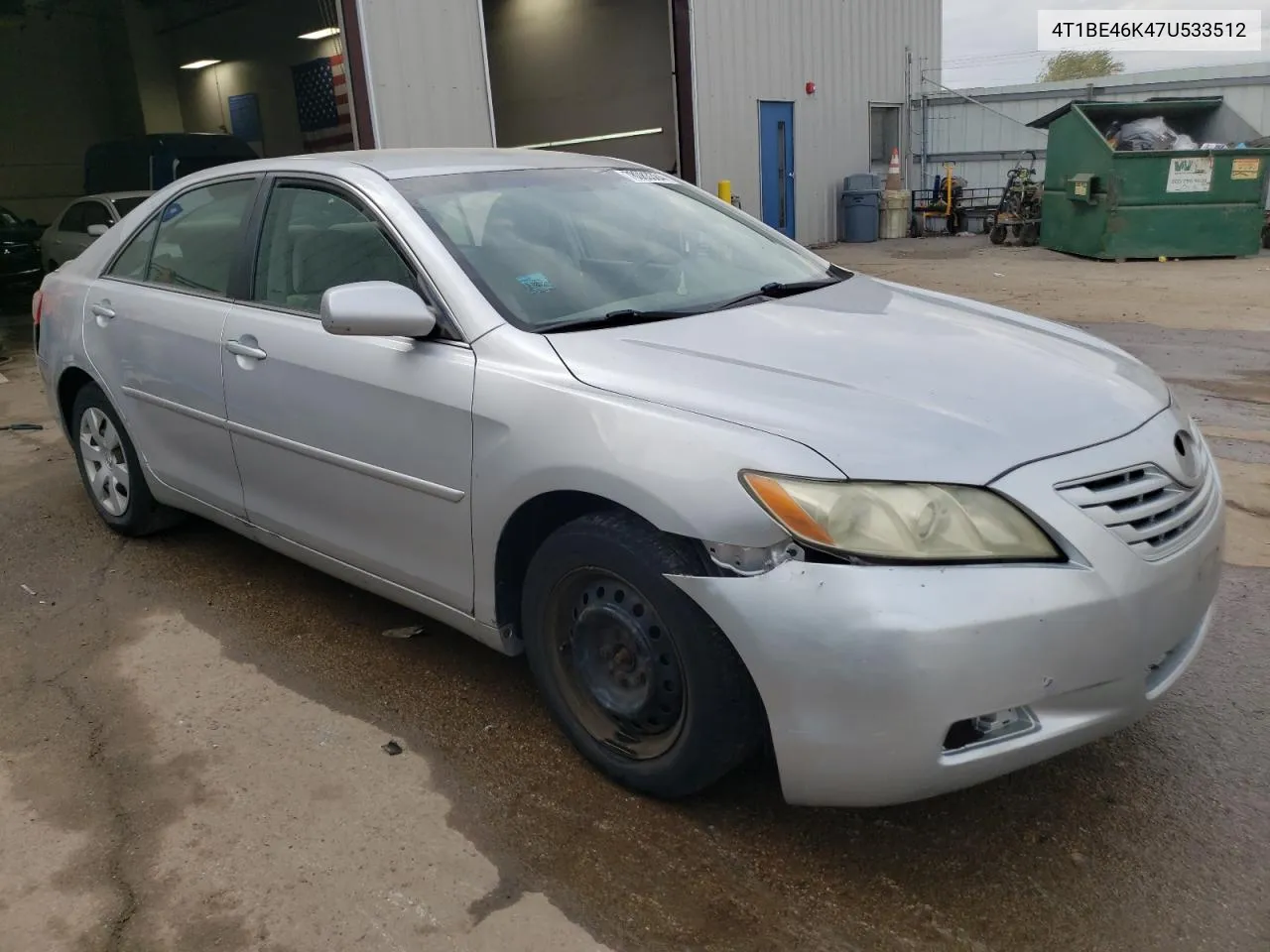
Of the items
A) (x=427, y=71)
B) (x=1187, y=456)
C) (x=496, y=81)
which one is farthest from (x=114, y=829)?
(x=496, y=81)

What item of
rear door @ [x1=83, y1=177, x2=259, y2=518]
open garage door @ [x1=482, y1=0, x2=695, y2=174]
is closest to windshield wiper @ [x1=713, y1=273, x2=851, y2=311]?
rear door @ [x1=83, y1=177, x2=259, y2=518]

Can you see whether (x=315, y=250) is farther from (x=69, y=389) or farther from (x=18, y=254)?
(x=18, y=254)

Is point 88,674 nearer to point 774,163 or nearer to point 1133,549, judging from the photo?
point 1133,549

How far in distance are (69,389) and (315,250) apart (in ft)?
6.53

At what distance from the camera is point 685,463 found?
2348mm

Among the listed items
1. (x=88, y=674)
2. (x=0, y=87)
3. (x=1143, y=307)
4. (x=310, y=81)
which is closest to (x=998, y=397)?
(x=88, y=674)

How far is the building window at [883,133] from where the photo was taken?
19.9m

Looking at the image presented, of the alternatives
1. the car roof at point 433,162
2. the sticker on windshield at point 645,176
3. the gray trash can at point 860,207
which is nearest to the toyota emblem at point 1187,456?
the sticker on windshield at point 645,176

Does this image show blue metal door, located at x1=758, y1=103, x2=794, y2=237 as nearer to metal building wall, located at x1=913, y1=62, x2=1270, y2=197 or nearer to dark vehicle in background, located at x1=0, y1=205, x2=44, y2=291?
metal building wall, located at x1=913, y1=62, x2=1270, y2=197

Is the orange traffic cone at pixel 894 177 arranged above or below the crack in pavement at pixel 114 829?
above

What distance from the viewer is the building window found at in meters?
19.9

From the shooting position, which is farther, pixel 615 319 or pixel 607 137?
pixel 607 137

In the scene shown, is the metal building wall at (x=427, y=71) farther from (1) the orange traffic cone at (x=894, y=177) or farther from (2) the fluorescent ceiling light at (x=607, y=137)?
(1) the orange traffic cone at (x=894, y=177)

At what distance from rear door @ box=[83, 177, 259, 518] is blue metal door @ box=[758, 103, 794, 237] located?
13.5 metres
